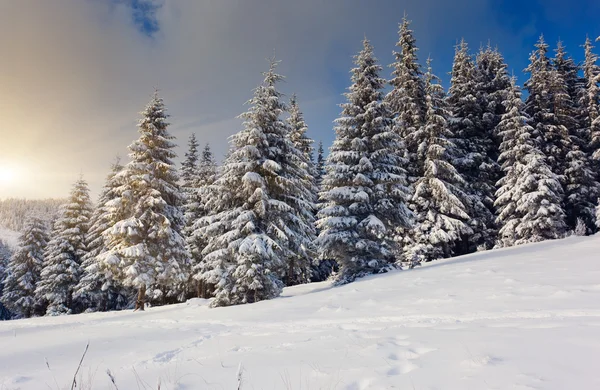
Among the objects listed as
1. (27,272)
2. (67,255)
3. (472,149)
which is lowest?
(27,272)

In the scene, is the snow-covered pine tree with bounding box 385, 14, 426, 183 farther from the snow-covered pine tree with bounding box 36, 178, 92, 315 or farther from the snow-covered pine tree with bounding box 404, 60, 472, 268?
the snow-covered pine tree with bounding box 36, 178, 92, 315

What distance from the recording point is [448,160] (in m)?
23.4

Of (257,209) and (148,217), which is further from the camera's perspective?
(148,217)

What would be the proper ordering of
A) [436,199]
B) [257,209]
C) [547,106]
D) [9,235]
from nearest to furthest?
1. [257,209]
2. [436,199]
3. [547,106]
4. [9,235]

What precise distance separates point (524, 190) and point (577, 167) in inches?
206

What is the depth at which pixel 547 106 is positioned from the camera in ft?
85.9

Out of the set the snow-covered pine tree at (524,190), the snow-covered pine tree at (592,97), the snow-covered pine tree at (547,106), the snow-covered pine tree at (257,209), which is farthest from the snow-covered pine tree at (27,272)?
the snow-covered pine tree at (592,97)

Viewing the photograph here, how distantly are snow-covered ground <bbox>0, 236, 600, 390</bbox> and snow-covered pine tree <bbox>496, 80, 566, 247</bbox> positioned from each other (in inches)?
460

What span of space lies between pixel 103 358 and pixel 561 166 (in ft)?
97.1

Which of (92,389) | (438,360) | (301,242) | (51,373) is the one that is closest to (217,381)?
(92,389)

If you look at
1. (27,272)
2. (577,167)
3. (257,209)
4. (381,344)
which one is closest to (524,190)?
(577,167)

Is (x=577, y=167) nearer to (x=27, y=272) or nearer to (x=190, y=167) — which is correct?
(x=190, y=167)

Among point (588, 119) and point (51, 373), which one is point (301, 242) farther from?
point (588, 119)

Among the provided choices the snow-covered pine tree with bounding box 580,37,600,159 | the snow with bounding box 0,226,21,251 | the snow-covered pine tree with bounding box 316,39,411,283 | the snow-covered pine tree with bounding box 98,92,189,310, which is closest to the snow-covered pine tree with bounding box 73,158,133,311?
the snow-covered pine tree with bounding box 98,92,189,310
